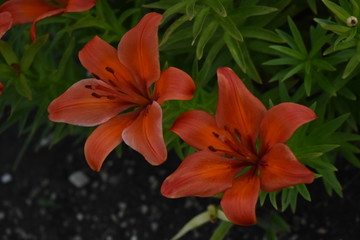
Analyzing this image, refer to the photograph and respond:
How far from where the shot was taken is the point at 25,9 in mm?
1748

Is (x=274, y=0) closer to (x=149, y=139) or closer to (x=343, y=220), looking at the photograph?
(x=149, y=139)

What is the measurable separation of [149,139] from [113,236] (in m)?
1.29

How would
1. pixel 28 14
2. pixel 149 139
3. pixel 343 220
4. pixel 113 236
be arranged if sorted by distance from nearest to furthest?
1. pixel 149 139
2. pixel 28 14
3. pixel 343 220
4. pixel 113 236

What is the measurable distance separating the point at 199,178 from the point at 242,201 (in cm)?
11

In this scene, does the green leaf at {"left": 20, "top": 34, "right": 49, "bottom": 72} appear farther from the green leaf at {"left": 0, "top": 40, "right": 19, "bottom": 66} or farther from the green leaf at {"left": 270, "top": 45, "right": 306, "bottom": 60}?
the green leaf at {"left": 270, "top": 45, "right": 306, "bottom": 60}

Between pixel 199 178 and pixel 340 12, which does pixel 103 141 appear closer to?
pixel 199 178

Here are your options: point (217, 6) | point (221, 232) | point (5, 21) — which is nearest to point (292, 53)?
point (217, 6)

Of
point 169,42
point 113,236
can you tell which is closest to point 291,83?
point 169,42

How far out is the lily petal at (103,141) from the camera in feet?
5.01

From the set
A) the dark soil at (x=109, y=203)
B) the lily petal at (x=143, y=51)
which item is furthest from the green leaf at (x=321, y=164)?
the dark soil at (x=109, y=203)

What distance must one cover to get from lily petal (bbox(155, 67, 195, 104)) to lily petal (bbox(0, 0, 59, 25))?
0.45 meters

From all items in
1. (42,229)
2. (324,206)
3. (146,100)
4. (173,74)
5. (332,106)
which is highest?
(173,74)

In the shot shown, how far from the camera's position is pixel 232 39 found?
1.70 m

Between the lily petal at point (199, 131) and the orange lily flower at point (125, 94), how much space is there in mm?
58
